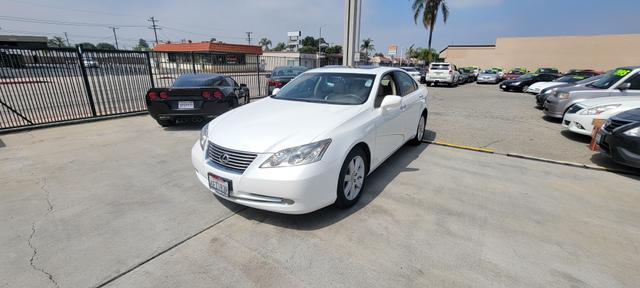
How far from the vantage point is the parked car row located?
4207 millimetres

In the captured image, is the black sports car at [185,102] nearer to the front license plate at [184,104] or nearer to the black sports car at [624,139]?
the front license plate at [184,104]

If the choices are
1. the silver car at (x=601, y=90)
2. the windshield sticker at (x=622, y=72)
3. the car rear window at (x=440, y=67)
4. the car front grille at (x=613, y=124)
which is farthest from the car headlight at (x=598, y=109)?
the car rear window at (x=440, y=67)

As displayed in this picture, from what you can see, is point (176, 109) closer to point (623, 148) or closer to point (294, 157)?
point (294, 157)

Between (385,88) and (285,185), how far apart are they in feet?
7.59

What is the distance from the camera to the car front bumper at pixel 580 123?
5.99 meters

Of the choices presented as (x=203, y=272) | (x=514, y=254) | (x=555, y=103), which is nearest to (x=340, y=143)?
(x=203, y=272)

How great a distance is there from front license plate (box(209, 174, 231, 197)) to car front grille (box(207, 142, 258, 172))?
5.3 inches

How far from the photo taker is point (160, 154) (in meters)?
5.07

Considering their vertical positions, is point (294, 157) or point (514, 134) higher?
point (294, 157)

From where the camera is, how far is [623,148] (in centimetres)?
423

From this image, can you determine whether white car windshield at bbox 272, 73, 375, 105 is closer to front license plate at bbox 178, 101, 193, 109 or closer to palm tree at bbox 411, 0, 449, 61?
front license plate at bbox 178, 101, 193, 109

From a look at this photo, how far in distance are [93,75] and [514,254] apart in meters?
10.4

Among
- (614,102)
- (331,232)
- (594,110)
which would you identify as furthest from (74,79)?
(614,102)

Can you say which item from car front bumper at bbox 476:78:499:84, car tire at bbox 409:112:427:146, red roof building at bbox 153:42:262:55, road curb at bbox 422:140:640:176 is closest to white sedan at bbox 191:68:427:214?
car tire at bbox 409:112:427:146
